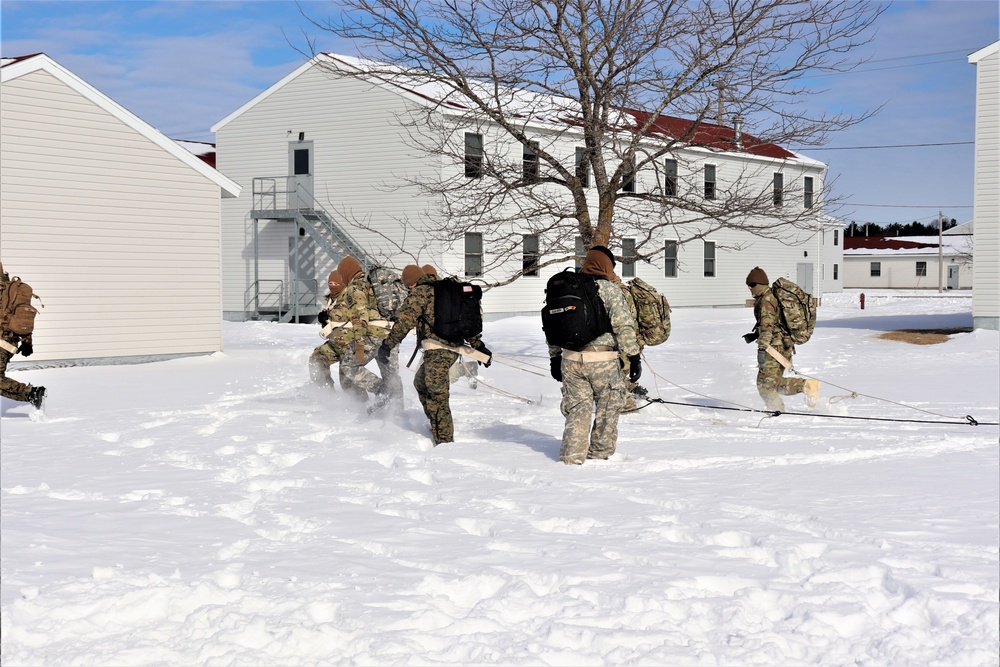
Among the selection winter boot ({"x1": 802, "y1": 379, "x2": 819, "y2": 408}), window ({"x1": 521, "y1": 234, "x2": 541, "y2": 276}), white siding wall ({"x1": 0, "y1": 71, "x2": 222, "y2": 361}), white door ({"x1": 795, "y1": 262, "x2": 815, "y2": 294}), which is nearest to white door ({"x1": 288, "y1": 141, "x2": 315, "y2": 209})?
window ({"x1": 521, "y1": 234, "x2": 541, "y2": 276})

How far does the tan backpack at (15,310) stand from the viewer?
11125 mm

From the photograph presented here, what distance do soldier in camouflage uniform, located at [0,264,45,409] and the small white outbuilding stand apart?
6.41m

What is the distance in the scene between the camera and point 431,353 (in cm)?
964

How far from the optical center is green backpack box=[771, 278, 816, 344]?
11.6 m

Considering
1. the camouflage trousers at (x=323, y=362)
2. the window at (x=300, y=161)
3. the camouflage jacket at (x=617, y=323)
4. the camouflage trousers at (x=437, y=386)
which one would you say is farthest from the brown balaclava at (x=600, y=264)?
the window at (x=300, y=161)

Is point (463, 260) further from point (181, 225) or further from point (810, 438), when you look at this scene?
point (810, 438)

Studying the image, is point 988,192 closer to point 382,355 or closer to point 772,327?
point 772,327

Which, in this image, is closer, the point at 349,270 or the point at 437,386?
the point at 437,386

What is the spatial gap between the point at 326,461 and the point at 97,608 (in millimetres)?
4159

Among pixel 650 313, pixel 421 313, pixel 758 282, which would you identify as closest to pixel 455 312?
pixel 421 313

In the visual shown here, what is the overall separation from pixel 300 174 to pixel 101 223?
Answer: 14009 mm

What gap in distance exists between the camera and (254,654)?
439 centimetres

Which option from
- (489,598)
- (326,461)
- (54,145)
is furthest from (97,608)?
(54,145)

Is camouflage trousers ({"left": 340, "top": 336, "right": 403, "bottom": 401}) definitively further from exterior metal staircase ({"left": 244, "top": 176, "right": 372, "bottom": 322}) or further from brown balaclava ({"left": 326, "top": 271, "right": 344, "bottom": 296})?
exterior metal staircase ({"left": 244, "top": 176, "right": 372, "bottom": 322})
